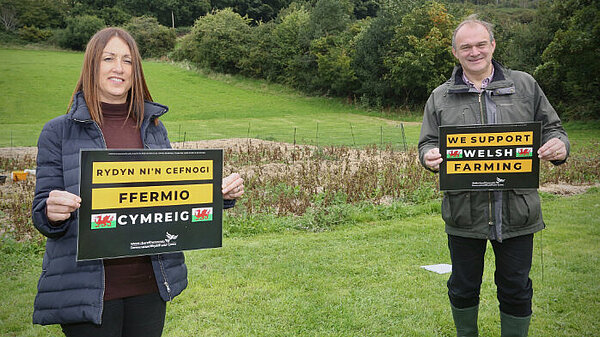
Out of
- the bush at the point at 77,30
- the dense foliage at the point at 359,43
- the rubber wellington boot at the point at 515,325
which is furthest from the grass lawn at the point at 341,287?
the bush at the point at 77,30

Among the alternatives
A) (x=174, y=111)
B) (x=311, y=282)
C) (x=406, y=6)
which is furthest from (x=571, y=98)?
(x=311, y=282)

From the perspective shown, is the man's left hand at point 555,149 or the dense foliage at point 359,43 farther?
the dense foliage at point 359,43

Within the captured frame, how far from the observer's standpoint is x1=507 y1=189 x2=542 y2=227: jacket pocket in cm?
303

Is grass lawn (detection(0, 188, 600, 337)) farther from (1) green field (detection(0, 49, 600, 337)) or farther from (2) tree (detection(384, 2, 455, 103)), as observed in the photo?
(2) tree (detection(384, 2, 455, 103))

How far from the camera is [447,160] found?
325cm

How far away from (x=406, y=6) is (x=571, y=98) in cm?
1401

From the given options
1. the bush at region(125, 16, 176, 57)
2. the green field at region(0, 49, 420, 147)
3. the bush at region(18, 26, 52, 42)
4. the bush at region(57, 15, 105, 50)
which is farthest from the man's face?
the bush at region(125, 16, 176, 57)

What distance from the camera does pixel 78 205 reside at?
2.01m

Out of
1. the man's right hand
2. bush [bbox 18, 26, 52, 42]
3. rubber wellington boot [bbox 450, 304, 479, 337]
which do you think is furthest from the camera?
bush [bbox 18, 26, 52, 42]

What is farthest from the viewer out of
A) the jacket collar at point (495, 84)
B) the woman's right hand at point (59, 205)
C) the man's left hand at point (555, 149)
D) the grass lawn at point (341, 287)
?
the grass lawn at point (341, 287)

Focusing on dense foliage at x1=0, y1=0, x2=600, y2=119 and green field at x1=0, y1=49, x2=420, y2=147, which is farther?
dense foliage at x1=0, y1=0, x2=600, y2=119

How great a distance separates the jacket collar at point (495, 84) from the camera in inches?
121

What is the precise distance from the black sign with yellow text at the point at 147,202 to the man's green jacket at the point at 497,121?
1.59m

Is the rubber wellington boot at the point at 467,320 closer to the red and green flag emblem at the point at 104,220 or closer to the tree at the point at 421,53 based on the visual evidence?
the red and green flag emblem at the point at 104,220
